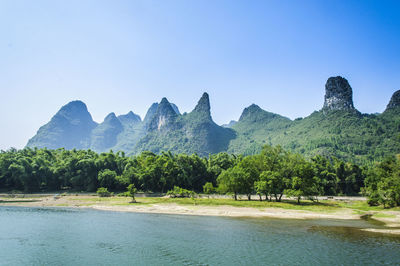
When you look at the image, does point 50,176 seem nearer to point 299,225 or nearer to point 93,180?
point 93,180

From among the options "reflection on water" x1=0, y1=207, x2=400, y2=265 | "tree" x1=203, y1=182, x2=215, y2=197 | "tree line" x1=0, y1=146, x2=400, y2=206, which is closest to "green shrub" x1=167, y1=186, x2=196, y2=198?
"tree" x1=203, y1=182, x2=215, y2=197

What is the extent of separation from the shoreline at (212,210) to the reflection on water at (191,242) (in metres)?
3.95

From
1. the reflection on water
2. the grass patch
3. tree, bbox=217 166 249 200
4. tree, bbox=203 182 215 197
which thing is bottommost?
the reflection on water

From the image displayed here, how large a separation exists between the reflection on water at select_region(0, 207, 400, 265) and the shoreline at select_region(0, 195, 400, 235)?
3.95 m

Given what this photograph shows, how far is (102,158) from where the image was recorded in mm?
98125

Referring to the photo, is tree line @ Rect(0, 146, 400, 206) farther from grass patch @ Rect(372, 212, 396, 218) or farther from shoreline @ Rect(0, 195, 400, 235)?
grass patch @ Rect(372, 212, 396, 218)

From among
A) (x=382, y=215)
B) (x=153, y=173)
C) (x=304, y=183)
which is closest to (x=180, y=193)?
(x=153, y=173)

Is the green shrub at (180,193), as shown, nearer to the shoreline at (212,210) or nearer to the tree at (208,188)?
the tree at (208,188)

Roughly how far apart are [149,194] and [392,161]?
2617 inches

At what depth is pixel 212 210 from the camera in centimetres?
5681

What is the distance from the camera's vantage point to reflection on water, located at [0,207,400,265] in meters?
25.2

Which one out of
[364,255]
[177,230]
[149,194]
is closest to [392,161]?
[364,255]

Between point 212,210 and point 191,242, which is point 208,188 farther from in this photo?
point 191,242

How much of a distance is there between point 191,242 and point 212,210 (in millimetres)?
26008
